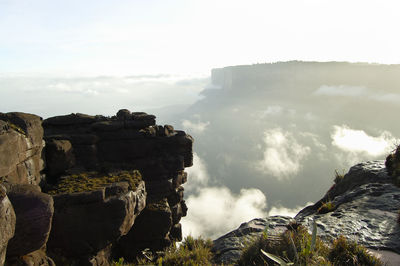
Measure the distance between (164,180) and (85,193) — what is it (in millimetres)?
15314

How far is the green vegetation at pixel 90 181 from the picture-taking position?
61.9 ft

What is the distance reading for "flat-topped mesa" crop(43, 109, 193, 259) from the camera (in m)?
24.0

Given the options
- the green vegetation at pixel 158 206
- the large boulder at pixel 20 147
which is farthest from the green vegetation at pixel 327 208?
the large boulder at pixel 20 147

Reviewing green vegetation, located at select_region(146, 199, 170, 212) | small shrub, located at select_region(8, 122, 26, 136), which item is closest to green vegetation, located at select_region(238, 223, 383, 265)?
small shrub, located at select_region(8, 122, 26, 136)

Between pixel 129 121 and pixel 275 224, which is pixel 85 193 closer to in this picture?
pixel 275 224

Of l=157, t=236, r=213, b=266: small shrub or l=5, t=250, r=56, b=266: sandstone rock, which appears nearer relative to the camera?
l=5, t=250, r=56, b=266: sandstone rock

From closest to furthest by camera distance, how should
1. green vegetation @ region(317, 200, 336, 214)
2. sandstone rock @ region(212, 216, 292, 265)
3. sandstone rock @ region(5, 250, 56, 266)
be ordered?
1. sandstone rock @ region(5, 250, 56, 266)
2. sandstone rock @ region(212, 216, 292, 265)
3. green vegetation @ region(317, 200, 336, 214)

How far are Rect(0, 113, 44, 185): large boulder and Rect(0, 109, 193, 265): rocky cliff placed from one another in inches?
1.8

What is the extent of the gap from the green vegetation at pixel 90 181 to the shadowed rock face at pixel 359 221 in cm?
920

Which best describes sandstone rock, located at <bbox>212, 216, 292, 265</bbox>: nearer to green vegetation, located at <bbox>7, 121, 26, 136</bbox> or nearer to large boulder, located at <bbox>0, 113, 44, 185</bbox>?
large boulder, located at <bbox>0, 113, 44, 185</bbox>

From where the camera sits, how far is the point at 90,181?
20781mm

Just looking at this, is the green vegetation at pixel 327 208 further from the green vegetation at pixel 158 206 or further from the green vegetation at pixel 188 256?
the green vegetation at pixel 158 206

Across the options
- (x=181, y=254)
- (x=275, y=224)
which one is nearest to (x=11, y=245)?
(x=181, y=254)

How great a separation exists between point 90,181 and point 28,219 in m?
10.7
